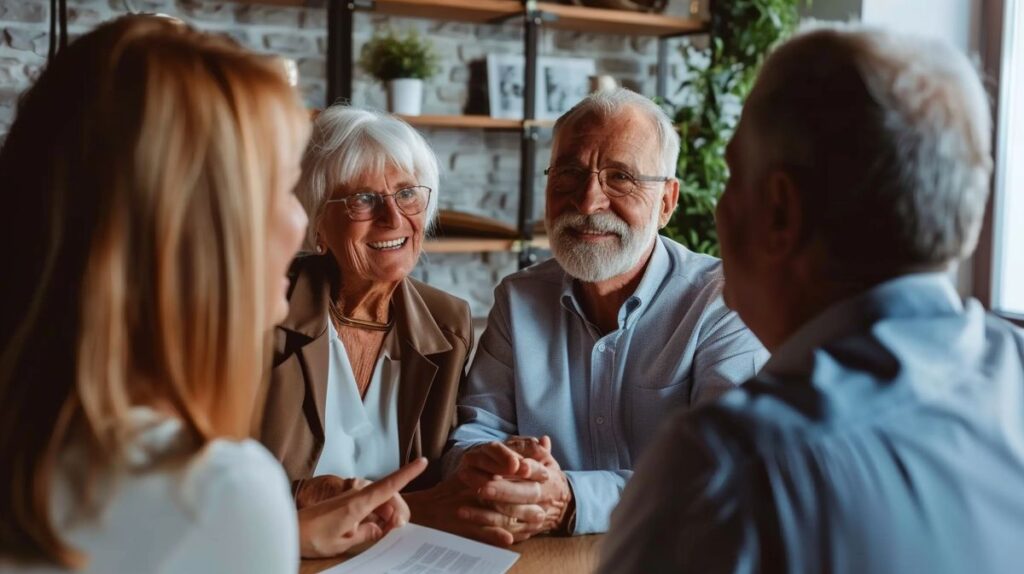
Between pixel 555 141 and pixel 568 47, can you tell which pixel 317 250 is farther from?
pixel 568 47

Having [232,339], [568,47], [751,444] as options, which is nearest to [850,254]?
[751,444]

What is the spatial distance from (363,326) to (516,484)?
0.62m

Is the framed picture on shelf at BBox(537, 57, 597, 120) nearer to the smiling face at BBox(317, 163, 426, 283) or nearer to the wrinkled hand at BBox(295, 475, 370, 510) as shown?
the smiling face at BBox(317, 163, 426, 283)

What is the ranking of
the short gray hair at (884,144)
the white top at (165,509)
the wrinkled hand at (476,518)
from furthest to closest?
the wrinkled hand at (476,518) → the short gray hair at (884,144) → the white top at (165,509)

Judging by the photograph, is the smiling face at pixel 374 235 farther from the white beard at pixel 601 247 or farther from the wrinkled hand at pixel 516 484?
the wrinkled hand at pixel 516 484

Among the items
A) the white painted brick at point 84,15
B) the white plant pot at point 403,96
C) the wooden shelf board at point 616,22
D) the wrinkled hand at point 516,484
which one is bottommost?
the wrinkled hand at point 516,484

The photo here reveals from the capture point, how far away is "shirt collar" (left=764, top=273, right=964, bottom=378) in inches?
34.9

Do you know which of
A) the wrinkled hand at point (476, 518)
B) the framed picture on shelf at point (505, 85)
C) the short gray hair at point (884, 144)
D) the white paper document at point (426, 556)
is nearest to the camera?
the short gray hair at point (884, 144)

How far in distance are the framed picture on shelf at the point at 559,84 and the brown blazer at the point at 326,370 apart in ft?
6.12

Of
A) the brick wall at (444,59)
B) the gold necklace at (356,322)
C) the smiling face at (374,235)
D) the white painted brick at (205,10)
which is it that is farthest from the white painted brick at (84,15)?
the gold necklace at (356,322)

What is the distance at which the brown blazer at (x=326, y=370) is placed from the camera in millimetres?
1947

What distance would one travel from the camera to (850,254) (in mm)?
904

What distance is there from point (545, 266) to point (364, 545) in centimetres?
90

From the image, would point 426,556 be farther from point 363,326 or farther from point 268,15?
point 268,15
